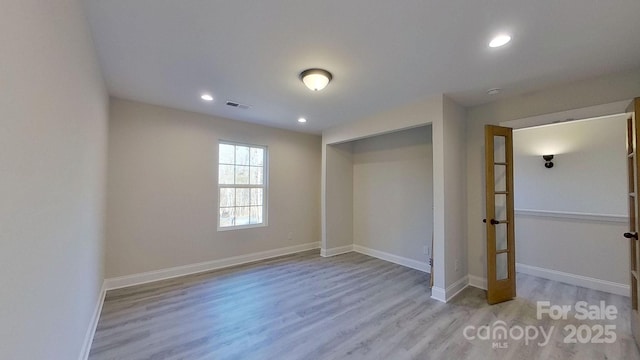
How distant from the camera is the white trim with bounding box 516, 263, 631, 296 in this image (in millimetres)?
3158

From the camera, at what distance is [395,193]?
4.61 metres

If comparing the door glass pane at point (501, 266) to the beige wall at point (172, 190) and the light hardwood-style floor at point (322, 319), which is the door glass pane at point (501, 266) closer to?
the light hardwood-style floor at point (322, 319)

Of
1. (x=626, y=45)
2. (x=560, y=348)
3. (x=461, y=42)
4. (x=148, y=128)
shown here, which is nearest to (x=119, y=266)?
(x=148, y=128)

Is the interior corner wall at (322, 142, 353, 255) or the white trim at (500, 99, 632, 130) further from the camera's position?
the interior corner wall at (322, 142, 353, 255)

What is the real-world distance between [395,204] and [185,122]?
12.3ft

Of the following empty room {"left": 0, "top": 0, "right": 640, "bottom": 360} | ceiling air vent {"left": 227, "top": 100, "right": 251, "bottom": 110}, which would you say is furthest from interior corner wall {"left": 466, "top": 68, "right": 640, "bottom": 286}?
ceiling air vent {"left": 227, "top": 100, "right": 251, "bottom": 110}

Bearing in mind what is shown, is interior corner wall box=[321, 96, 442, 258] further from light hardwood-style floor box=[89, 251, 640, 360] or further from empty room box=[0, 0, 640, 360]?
light hardwood-style floor box=[89, 251, 640, 360]

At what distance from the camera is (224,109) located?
3.84 m

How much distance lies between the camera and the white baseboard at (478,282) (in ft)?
11.2

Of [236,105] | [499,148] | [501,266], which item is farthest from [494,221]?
[236,105]

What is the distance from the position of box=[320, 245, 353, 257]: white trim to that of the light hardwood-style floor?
101 centimetres

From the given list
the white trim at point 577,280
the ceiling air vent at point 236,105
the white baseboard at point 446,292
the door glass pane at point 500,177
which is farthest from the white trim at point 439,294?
the ceiling air vent at point 236,105

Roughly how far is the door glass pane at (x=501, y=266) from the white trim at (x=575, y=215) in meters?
1.23

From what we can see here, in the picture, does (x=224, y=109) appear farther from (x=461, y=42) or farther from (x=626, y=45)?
(x=626, y=45)
